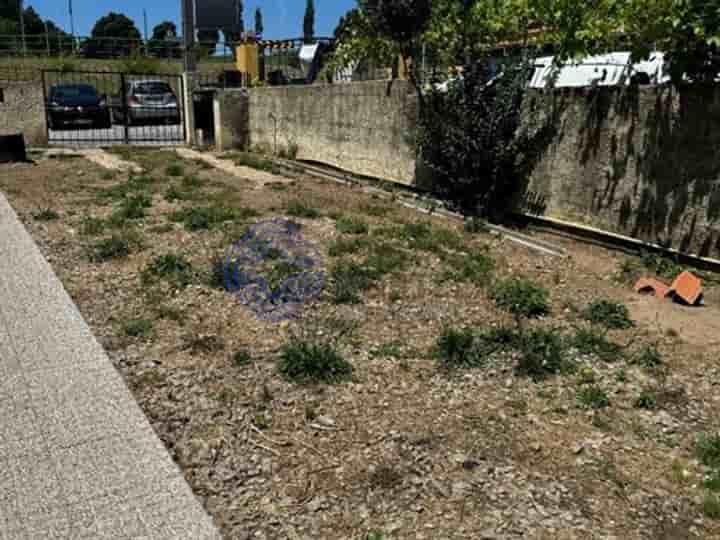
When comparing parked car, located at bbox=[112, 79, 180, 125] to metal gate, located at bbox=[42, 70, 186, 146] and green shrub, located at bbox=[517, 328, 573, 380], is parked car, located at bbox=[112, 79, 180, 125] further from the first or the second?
green shrub, located at bbox=[517, 328, 573, 380]

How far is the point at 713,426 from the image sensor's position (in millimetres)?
3451

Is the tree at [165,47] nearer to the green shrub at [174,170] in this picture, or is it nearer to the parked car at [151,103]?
the parked car at [151,103]

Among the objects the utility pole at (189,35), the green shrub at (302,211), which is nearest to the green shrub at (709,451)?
the green shrub at (302,211)

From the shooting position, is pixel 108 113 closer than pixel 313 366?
No

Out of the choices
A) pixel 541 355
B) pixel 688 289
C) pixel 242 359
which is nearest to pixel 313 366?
pixel 242 359

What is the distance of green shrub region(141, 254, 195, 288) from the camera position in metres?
5.43

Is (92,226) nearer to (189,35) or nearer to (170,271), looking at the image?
(170,271)

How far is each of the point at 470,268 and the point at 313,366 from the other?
99.5 inches

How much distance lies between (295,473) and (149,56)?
→ 31875mm

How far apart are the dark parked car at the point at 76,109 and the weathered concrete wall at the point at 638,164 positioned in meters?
15.9

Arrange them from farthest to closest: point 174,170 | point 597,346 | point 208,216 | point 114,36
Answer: point 114,36, point 174,170, point 208,216, point 597,346

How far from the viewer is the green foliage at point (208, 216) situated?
7246 millimetres

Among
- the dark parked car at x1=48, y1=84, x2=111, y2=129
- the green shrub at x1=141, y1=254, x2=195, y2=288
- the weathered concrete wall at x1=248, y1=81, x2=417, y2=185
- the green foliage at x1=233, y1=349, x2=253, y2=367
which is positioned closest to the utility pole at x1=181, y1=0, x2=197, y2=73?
the weathered concrete wall at x1=248, y1=81, x2=417, y2=185

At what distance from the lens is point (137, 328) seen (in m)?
4.41
